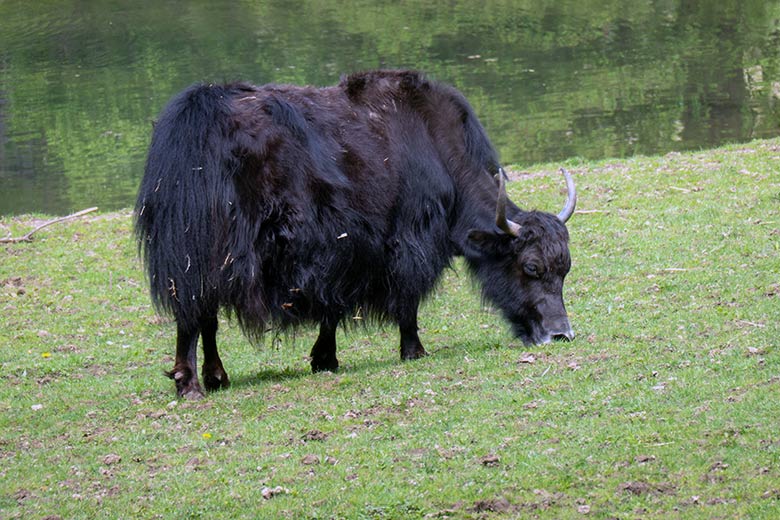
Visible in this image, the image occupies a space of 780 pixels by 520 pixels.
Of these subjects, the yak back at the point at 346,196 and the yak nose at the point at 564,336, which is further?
the yak nose at the point at 564,336

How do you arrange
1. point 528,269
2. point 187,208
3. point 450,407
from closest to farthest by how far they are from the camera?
point 450,407, point 187,208, point 528,269

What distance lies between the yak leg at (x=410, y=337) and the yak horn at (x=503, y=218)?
2.81 ft

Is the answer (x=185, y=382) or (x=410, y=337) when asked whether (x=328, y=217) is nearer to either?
(x=410, y=337)

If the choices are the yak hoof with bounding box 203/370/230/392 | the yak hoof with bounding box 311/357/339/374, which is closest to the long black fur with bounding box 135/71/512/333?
the yak hoof with bounding box 311/357/339/374

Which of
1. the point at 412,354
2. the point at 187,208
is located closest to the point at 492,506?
the point at 187,208

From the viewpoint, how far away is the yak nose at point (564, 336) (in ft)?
25.2

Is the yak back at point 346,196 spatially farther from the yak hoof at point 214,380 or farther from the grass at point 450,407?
the grass at point 450,407

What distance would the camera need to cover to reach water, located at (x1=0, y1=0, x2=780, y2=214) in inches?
714

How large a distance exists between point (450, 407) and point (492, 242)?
2.17 m

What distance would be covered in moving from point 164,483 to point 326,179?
2622 millimetres

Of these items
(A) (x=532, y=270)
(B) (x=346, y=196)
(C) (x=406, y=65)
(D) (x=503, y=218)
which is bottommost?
(C) (x=406, y=65)

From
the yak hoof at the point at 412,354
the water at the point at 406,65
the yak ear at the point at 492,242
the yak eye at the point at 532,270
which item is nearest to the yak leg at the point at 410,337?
the yak hoof at the point at 412,354

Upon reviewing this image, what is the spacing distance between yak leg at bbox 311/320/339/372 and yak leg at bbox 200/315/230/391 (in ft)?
2.36

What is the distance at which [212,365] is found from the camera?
7.40 meters
